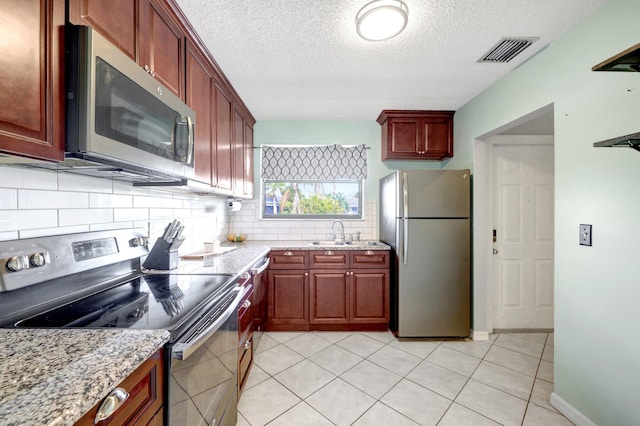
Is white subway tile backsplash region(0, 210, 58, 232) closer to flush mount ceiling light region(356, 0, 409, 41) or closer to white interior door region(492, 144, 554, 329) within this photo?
flush mount ceiling light region(356, 0, 409, 41)

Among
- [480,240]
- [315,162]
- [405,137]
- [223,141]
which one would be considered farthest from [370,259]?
[223,141]

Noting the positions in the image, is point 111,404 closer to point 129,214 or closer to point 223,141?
point 129,214

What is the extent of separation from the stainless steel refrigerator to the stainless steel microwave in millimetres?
2177

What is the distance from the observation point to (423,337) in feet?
8.96

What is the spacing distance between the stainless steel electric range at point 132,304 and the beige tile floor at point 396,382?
551 mm

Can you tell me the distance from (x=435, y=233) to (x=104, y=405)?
106 inches

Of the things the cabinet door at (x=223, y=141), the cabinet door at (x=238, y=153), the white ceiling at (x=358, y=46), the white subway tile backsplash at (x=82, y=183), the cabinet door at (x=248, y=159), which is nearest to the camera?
the white subway tile backsplash at (x=82, y=183)

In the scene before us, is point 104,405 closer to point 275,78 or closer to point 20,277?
point 20,277

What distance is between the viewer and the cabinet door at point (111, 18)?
35.0 inches

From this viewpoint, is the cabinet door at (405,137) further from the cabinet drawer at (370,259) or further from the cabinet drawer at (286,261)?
the cabinet drawer at (286,261)

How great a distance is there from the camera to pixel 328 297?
289cm

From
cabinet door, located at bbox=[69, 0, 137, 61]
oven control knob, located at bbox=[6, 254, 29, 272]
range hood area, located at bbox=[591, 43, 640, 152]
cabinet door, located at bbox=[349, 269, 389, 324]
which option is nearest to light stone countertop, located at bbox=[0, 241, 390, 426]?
oven control knob, located at bbox=[6, 254, 29, 272]

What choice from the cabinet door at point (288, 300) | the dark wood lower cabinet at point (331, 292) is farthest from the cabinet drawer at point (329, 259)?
the cabinet door at point (288, 300)

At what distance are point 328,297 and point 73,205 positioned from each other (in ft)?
7.44
